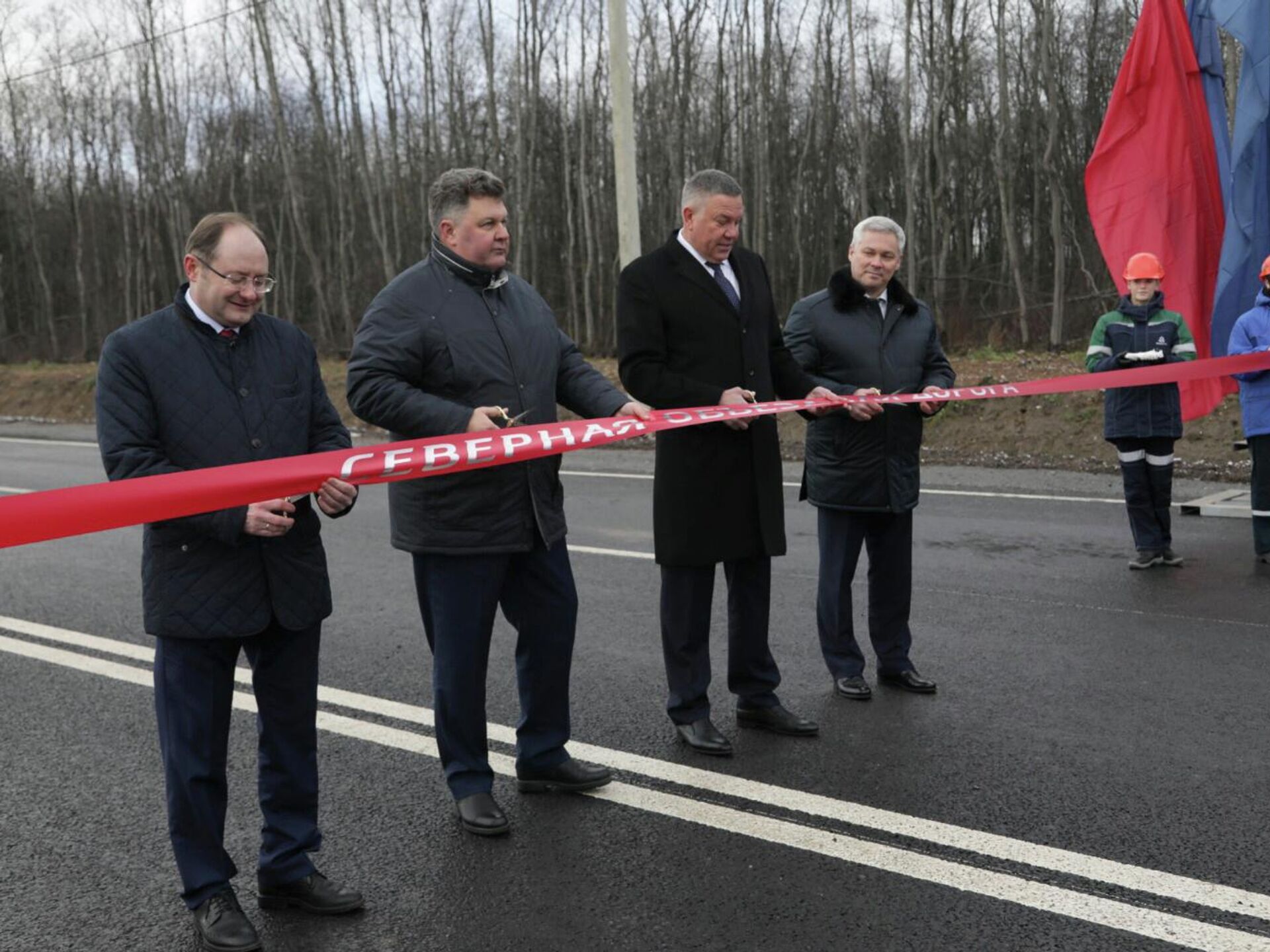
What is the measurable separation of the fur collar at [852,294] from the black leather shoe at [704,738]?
2.00 meters

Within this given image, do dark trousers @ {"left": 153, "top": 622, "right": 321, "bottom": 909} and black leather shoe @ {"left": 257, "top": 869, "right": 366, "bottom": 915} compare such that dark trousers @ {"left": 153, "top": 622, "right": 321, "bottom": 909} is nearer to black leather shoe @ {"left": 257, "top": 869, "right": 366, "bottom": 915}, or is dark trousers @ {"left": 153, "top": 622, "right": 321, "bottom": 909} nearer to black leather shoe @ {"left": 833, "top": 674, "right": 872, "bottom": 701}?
black leather shoe @ {"left": 257, "top": 869, "right": 366, "bottom": 915}

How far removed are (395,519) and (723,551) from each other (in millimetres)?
1367

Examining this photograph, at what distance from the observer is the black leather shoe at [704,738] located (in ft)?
16.4

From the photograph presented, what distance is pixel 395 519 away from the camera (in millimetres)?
4520

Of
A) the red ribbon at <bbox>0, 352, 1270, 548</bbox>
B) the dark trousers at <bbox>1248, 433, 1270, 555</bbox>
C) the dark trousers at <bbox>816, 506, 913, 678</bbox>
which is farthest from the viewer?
the dark trousers at <bbox>1248, 433, 1270, 555</bbox>

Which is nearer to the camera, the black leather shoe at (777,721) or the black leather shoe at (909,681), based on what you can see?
the black leather shoe at (777,721)

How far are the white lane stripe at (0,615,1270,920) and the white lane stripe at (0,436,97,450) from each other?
15907 millimetres

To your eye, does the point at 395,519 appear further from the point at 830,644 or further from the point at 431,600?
the point at 830,644

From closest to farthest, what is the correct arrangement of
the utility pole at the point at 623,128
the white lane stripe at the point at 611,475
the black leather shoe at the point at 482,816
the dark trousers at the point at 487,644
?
the black leather shoe at the point at 482,816, the dark trousers at the point at 487,644, the white lane stripe at the point at 611,475, the utility pole at the point at 623,128

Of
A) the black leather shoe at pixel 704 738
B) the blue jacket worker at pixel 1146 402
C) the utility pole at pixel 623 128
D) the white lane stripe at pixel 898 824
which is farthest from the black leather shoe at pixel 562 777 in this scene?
the utility pole at pixel 623 128

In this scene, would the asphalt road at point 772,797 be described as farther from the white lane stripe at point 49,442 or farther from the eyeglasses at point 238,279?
the white lane stripe at point 49,442

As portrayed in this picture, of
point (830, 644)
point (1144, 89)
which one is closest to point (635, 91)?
point (1144, 89)

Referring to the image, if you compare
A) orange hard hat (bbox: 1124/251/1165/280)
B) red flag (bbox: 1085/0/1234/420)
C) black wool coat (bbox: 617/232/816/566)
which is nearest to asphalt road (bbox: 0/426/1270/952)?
black wool coat (bbox: 617/232/816/566)

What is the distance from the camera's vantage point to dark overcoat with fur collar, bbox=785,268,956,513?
576 cm
